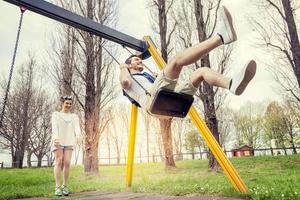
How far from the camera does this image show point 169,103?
3.53 metres

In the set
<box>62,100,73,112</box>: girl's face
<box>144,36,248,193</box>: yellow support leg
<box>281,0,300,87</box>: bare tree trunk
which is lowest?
<box>144,36,248,193</box>: yellow support leg

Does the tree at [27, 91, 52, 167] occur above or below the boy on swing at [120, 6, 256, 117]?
above

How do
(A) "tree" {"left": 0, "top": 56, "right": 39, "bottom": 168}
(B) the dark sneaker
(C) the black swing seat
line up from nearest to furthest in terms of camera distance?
(B) the dark sneaker → (C) the black swing seat → (A) "tree" {"left": 0, "top": 56, "right": 39, "bottom": 168}

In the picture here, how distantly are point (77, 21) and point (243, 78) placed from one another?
294 cm

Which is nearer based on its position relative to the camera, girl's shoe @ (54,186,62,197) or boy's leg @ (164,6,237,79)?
boy's leg @ (164,6,237,79)

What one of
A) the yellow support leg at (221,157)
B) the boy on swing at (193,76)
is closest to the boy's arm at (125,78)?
the boy on swing at (193,76)

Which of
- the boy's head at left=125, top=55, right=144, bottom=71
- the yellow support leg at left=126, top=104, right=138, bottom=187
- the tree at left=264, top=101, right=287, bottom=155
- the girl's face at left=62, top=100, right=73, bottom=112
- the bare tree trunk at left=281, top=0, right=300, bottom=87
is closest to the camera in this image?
the boy's head at left=125, top=55, right=144, bottom=71

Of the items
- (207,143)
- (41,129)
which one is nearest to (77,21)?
(207,143)

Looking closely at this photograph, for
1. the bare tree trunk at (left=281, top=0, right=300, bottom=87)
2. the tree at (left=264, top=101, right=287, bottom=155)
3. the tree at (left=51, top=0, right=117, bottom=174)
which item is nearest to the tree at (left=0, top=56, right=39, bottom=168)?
the tree at (left=51, top=0, right=117, bottom=174)

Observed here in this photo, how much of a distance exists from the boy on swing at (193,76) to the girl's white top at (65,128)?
4.49 ft

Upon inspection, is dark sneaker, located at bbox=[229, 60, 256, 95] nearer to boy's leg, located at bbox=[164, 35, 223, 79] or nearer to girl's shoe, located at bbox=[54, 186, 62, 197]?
boy's leg, located at bbox=[164, 35, 223, 79]

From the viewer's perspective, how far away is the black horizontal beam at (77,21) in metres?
4.28

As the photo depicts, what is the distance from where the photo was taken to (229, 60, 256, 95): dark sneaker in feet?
9.35

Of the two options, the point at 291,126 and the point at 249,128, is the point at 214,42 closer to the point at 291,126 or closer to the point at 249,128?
the point at 291,126
